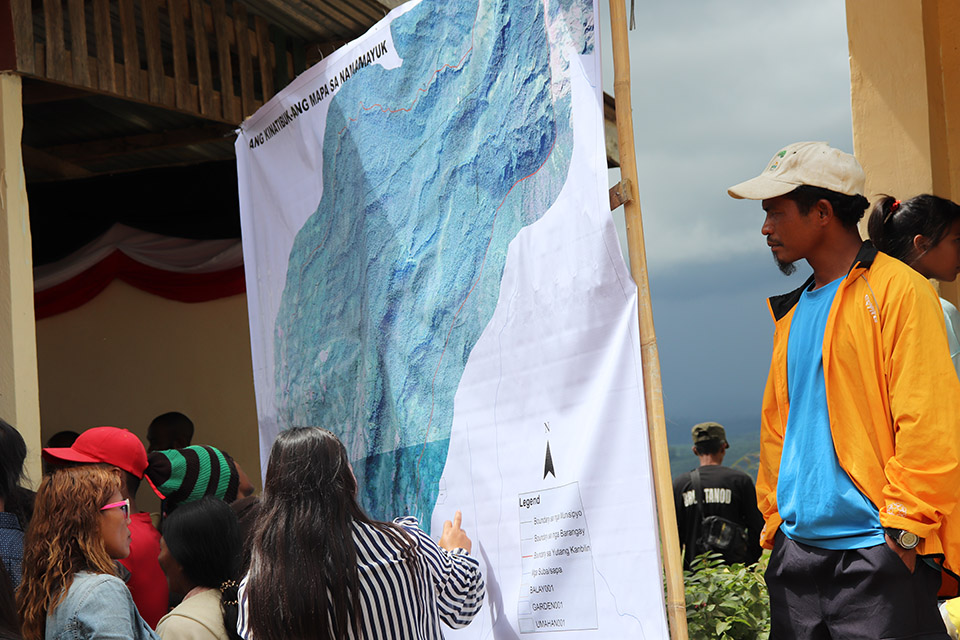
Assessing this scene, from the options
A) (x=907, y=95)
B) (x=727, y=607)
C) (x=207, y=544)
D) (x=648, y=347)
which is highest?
(x=907, y=95)

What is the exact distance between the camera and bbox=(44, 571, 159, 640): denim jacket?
8.66 feet

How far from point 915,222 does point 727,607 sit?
151cm

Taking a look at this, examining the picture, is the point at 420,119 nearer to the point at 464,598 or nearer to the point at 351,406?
the point at 351,406

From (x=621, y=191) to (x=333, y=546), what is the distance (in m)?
1.07

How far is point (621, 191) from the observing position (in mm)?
2635

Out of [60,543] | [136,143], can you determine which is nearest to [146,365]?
[136,143]

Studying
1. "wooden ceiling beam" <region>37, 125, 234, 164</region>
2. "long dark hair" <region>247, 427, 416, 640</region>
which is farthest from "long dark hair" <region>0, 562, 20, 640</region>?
"wooden ceiling beam" <region>37, 125, 234, 164</region>

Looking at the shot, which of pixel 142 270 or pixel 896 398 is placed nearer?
pixel 896 398

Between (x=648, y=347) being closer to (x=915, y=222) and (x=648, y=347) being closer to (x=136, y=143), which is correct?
(x=915, y=222)

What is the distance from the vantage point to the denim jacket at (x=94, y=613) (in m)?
2.64

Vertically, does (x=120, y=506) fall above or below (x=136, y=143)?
below

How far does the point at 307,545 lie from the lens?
250 cm

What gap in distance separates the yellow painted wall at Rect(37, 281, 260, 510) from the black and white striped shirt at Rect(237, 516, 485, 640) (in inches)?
264

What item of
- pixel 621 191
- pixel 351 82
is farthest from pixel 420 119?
pixel 621 191
